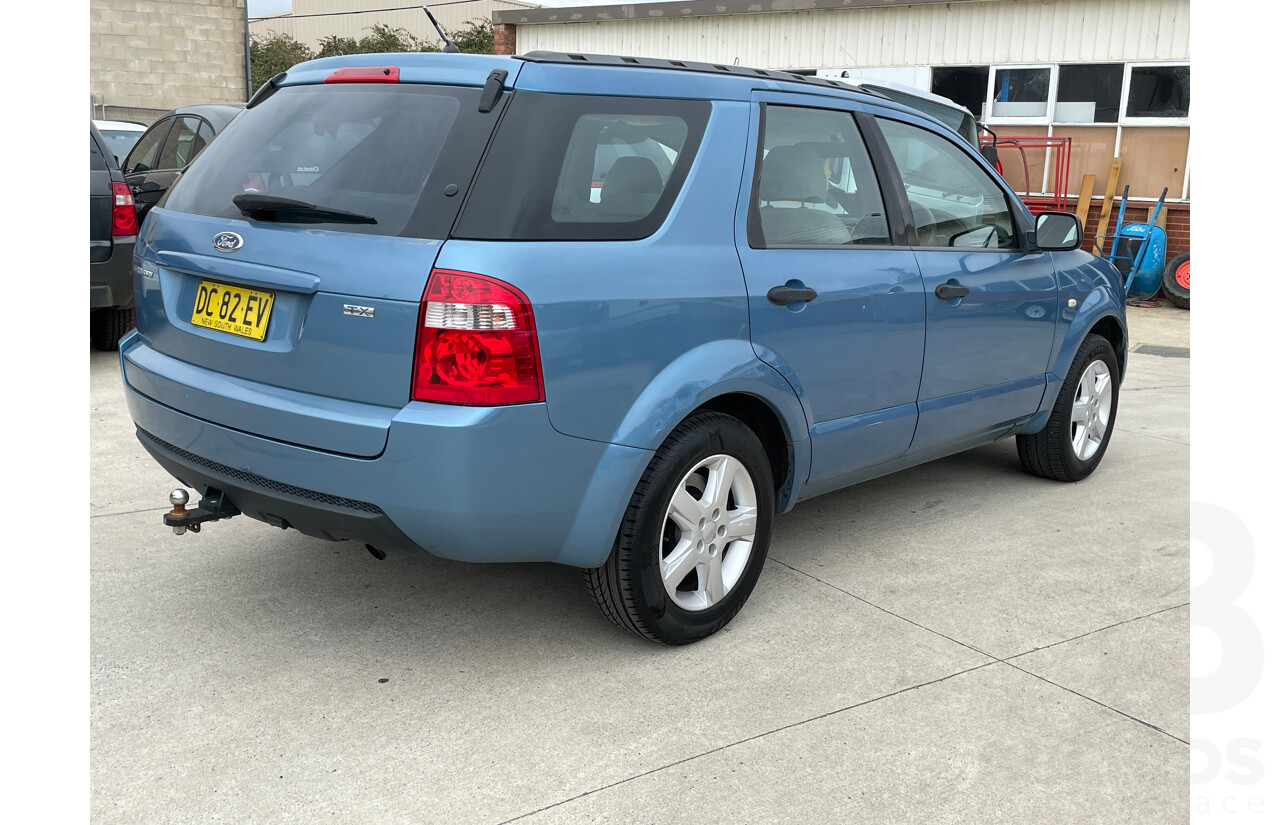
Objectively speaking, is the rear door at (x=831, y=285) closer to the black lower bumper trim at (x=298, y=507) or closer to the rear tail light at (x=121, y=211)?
the black lower bumper trim at (x=298, y=507)

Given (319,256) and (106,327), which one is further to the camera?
(106,327)

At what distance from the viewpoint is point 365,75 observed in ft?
10.4

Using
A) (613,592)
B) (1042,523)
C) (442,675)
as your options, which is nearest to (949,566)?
(1042,523)

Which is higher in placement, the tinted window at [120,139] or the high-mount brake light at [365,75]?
the tinted window at [120,139]

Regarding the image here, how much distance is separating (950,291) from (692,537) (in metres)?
1.53

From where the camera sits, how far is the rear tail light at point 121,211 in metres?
7.35

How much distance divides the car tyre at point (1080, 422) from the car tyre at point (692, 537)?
2.23m

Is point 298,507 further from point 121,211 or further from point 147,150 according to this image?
point 147,150

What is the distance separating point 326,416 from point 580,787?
3.70 ft

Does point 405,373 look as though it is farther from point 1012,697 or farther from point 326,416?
point 1012,697

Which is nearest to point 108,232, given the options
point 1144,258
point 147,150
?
point 147,150

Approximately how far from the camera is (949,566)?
4.23 meters

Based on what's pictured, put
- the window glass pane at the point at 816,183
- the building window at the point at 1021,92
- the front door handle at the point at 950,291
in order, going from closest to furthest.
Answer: the window glass pane at the point at 816,183, the front door handle at the point at 950,291, the building window at the point at 1021,92

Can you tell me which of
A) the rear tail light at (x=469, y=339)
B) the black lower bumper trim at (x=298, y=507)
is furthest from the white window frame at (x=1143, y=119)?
the black lower bumper trim at (x=298, y=507)
